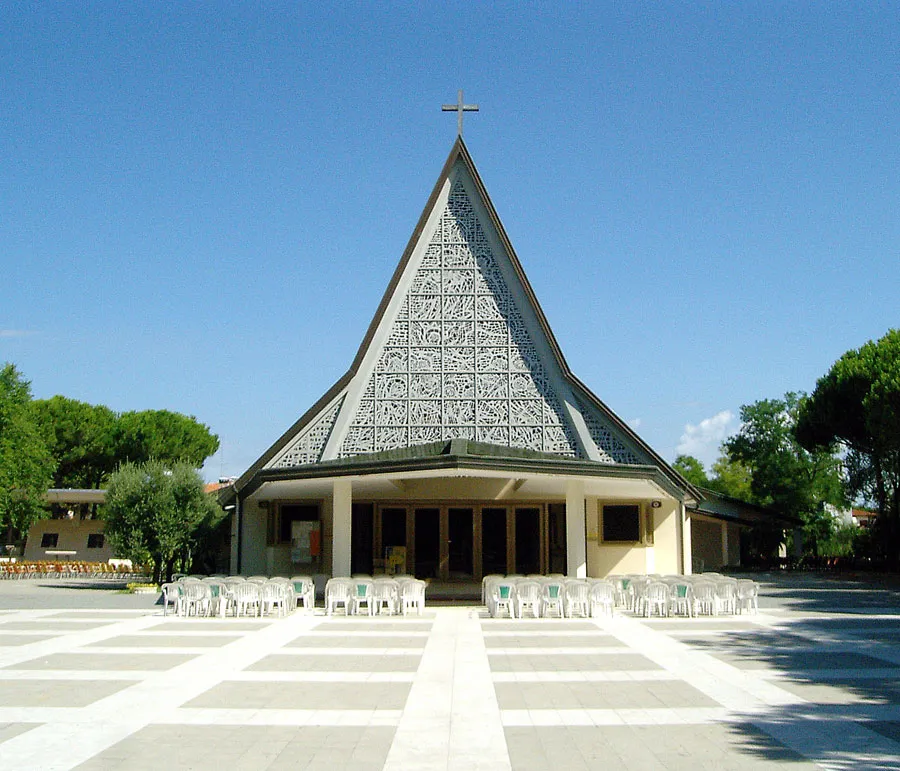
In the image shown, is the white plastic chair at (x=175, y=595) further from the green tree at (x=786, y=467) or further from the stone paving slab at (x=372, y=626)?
the green tree at (x=786, y=467)

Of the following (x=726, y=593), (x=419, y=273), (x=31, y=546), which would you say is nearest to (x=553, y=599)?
(x=726, y=593)

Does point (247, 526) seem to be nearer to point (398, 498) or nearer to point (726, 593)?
point (398, 498)

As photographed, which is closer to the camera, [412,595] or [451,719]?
[451,719]

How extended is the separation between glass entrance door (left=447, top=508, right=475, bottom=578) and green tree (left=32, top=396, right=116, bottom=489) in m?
34.9

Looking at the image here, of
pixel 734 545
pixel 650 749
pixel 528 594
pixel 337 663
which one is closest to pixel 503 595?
pixel 528 594

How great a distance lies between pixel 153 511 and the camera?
25.9 metres

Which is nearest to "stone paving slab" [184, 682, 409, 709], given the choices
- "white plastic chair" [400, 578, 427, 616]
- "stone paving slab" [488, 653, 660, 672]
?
"stone paving slab" [488, 653, 660, 672]

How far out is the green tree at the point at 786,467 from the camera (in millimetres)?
48062

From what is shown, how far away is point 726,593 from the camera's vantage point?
18500 millimetres

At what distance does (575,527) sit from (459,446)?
3896 millimetres

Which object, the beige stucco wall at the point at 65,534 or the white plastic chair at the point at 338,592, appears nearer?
the white plastic chair at the point at 338,592

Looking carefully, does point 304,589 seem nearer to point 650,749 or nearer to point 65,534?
point 650,749

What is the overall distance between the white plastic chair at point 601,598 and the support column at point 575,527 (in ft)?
10.1

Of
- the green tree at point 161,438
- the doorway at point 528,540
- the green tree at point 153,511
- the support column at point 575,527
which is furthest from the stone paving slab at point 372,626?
the green tree at point 161,438
